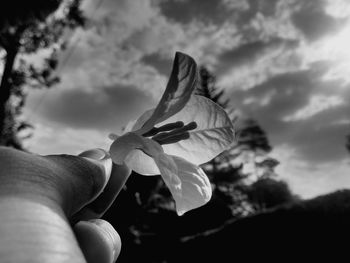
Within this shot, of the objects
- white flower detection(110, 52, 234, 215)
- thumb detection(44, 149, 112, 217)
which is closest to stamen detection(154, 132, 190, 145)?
white flower detection(110, 52, 234, 215)

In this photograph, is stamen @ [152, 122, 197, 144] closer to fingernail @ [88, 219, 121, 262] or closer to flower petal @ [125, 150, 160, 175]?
flower petal @ [125, 150, 160, 175]

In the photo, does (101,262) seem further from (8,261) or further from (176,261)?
(176,261)

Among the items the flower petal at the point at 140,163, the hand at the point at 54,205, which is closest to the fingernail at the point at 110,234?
the hand at the point at 54,205

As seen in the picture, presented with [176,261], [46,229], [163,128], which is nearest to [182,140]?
[163,128]

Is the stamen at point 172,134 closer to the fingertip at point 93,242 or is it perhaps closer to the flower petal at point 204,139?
the flower petal at point 204,139

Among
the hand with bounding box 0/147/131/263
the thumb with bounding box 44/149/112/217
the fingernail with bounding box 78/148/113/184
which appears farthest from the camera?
the fingernail with bounding box 78/148/113/184

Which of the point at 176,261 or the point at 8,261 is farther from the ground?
the point at 8,261

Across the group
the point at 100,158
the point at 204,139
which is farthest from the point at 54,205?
the point at 204,139

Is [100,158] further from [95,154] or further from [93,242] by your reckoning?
[93,242]
